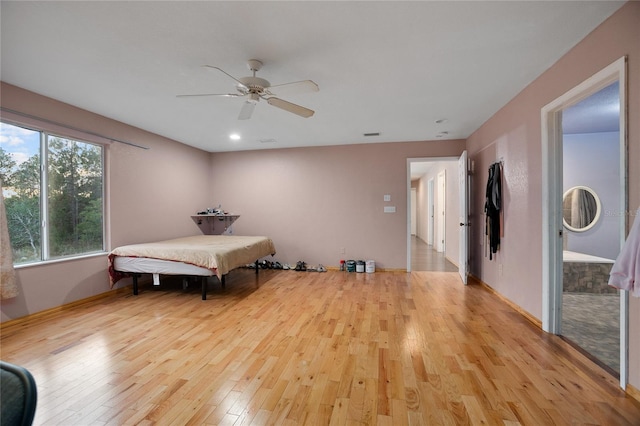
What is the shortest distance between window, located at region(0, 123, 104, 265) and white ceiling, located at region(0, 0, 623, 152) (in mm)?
592

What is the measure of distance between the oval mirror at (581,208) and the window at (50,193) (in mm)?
7241

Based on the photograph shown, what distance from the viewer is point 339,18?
1.80m

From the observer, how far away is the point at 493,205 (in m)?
3.49

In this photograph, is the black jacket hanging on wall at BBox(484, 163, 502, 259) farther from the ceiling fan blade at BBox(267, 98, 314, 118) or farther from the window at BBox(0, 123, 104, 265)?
the window at BBox(0, 123, 104, 265)

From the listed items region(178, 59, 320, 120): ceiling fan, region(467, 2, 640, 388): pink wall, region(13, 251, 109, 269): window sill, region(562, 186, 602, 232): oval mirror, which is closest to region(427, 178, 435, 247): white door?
region(562, 186, 602, 232): oval mirror

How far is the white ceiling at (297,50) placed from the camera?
1.74 meters

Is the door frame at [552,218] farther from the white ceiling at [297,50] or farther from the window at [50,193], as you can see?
the window at [50,193]

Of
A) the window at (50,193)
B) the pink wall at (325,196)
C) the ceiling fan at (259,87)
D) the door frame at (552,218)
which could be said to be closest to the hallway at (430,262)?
the pink wall at (325,196)

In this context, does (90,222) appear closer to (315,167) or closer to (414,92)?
(315,167)

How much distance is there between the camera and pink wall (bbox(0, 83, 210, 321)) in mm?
2902

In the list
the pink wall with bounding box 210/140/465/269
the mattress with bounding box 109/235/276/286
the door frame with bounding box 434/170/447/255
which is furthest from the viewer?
the door frame with bounding box 434/170/447/255

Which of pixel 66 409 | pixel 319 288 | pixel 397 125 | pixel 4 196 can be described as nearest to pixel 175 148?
pixel 4 196

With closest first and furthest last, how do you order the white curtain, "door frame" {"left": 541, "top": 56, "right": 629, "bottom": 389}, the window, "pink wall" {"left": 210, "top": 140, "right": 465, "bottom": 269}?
"door frame" {"left": 541, "top": 56, "right": 629, "bottom": 389}
the white curtain
the window
"pink wall" {"left": 210, "top": 140, "right": 465, "bottom": 269}

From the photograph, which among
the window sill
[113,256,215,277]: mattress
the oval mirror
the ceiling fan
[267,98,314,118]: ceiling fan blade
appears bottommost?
[113,256,215,277]: mattress
